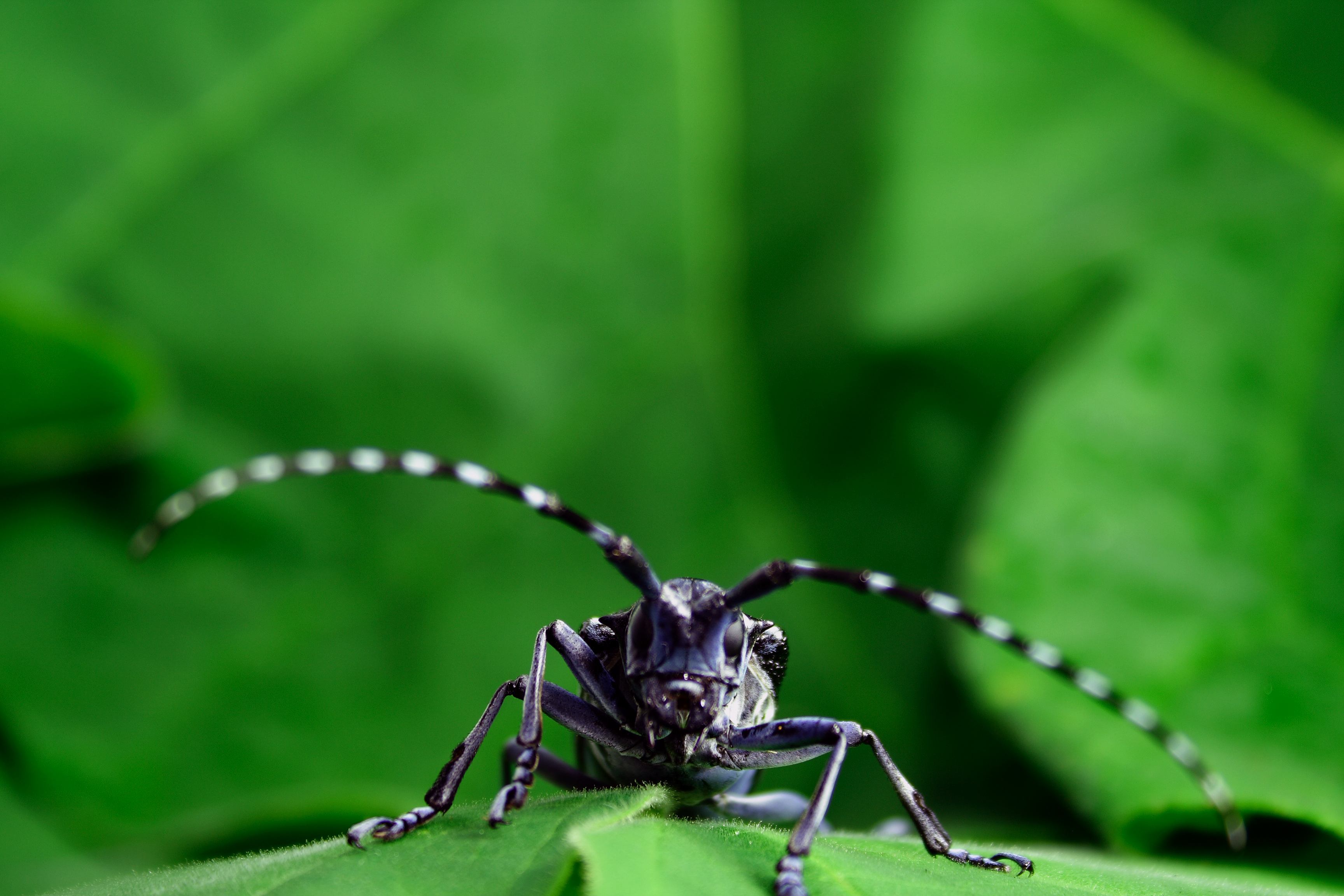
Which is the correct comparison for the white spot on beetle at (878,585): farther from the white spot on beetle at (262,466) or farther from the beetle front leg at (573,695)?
the white spot on beetle at (262,466)

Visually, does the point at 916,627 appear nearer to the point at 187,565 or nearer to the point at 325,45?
the point at 187,565

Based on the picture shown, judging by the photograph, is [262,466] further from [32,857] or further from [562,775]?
[562,775]

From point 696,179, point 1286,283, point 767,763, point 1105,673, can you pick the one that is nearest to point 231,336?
point 696,179

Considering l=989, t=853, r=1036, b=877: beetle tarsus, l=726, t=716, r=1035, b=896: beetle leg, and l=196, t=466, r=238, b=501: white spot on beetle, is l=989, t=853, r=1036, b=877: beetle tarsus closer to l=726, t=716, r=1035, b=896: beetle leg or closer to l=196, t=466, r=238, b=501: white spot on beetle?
l=726, t=716, r=1035, b=896: beetle leg

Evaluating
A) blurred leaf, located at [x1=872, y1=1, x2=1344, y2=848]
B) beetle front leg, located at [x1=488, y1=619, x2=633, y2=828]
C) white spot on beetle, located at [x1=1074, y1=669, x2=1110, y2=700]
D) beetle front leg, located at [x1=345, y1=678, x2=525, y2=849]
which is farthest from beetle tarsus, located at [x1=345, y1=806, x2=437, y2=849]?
blurred leaf, located at [x1=872, y1=1, x2=1344, y2=848]

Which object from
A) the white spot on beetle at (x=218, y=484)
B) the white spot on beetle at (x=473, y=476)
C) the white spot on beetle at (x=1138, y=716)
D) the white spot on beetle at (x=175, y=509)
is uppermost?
the white spot on beetle at (x=473, y=476)

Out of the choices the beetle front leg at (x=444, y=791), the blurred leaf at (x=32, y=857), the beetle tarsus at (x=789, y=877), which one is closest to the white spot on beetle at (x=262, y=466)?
the beetle front leg at (x=444, y=791)
